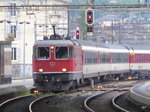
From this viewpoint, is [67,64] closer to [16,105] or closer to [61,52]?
[61,52]

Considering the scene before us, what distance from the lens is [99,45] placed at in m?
42.0

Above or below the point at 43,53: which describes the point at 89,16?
above

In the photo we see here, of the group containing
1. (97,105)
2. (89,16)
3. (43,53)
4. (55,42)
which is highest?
(89,16)

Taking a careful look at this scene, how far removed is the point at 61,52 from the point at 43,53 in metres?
0.97

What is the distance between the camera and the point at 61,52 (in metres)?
30.8

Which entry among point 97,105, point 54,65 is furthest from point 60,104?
point 54,65

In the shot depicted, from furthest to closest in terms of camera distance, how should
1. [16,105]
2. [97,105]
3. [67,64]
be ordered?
[67,64]
[97,105]
[16,105]

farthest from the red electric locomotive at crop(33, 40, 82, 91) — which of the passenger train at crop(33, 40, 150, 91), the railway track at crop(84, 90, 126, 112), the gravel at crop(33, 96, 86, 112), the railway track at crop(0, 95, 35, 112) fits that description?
the railway track at crop(0, 95, 35, 112)

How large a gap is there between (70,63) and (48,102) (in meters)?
6.67

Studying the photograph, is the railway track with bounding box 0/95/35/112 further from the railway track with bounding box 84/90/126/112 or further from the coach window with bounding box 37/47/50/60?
the coach window with bounding box 37/47/50/60

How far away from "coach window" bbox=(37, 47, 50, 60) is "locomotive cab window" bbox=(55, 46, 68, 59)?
19.0 inches

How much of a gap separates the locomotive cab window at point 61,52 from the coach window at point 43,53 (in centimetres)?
48

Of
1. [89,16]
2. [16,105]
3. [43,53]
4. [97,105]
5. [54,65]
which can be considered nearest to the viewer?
[16,105]

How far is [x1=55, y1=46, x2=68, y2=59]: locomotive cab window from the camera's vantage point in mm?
30734
